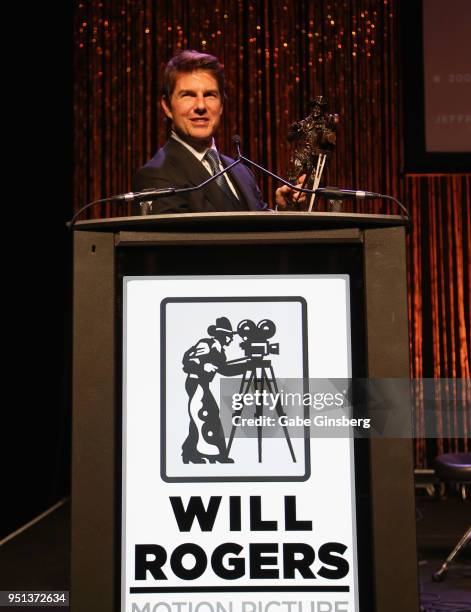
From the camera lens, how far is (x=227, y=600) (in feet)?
3.44

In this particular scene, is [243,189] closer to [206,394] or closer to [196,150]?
[196,150]

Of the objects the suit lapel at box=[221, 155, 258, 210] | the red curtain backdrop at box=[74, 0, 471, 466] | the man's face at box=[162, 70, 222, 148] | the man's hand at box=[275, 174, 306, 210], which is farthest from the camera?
the red curtain backdrop at box=[74, 0, 471, 466]

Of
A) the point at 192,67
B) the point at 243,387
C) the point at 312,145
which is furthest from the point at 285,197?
the point at 192,67

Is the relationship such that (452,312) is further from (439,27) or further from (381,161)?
(439,27)

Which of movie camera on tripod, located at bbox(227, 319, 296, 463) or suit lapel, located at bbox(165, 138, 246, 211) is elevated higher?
suit lapel, located at bbox(165, 138, 246, 211)

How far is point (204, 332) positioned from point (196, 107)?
43.1 inches

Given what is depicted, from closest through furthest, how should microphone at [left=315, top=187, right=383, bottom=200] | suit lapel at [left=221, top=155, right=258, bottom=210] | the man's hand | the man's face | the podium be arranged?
the podium, microphone at [left=315, top=187, right=383, bottom=200], the man's hand, suit lapel at [left=221, top=155, right=258, bottom=210], the man's face

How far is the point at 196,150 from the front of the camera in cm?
197

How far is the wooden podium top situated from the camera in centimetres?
106

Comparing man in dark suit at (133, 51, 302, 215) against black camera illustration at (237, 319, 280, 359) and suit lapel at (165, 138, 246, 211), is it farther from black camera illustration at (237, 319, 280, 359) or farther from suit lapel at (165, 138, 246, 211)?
black camera illustration at (237, 319, 280, 359)

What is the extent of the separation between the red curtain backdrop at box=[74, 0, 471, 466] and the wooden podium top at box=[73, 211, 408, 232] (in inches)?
158

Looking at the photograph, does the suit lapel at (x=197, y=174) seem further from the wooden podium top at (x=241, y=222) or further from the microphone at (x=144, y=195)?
the wooden podium top at (x=241, y=222)

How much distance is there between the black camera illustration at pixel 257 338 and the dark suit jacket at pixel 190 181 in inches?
21.7

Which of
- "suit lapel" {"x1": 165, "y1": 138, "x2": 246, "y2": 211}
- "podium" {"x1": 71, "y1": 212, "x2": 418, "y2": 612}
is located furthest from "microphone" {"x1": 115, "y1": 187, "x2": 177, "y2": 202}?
"suit lapel" {"x1": 165, "y1": 138, "x2": 246, "y2": 211}
